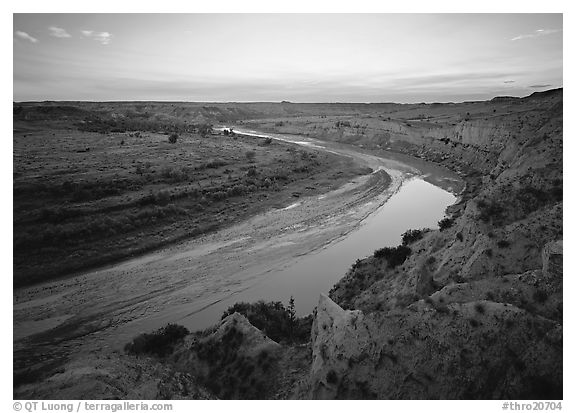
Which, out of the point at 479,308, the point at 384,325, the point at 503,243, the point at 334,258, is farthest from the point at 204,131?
the point at 479,308

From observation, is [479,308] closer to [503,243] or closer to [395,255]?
[503,243]

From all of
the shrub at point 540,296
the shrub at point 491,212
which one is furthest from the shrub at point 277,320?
the shrub at point 491,212

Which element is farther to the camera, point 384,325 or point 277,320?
point 277,320

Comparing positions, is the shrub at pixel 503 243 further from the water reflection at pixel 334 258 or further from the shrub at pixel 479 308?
the water reflection at pixel 334 258

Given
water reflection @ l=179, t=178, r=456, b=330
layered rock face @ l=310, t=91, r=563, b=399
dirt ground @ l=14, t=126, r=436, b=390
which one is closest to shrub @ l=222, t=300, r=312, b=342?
water reflection @ l=179, t=178, r=456, b=330

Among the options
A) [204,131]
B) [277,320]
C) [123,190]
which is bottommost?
[277,320]
